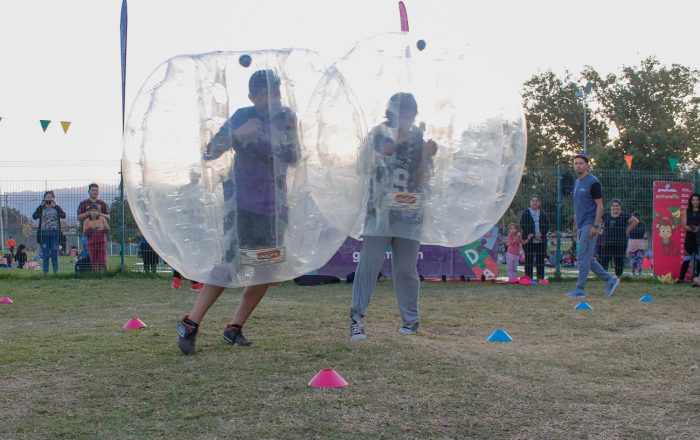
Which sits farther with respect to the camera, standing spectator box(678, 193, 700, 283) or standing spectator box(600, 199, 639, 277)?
standing spectator box(600, 199, 639, 277)

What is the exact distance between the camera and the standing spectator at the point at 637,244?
14.1 meters

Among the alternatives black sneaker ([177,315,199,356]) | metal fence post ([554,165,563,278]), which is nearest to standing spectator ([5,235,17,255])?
metal fence post ([554,165,563,278])

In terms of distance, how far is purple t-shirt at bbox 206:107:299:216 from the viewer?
4.05m

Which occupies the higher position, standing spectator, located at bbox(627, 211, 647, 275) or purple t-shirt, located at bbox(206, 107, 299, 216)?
purple t-shirt, located at bbox(206, 107, 299, 216)

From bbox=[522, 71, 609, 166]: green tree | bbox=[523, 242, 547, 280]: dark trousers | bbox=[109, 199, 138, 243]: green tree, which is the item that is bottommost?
bbox=[523, 242, 547, 280]: dark trousers

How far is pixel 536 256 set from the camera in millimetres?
13000

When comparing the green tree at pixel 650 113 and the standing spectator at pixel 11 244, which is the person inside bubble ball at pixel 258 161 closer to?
the standing spectator at pixel 11 244

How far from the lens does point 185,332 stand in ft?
15.9

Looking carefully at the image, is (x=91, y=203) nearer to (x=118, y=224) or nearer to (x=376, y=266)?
(x=118, y=224)

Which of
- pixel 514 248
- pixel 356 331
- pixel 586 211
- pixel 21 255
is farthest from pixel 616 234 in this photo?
pixel 21 255

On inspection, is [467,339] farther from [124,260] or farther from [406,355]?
[124,260]

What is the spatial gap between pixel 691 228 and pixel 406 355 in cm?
942

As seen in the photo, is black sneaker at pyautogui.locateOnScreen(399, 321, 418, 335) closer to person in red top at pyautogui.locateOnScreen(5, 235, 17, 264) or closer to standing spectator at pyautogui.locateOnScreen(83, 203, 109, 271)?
standing spectator at pyautogui.locateOnScreen(83, 203, 109, 271)

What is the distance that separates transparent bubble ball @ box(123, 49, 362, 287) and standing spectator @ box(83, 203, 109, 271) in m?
8.93
